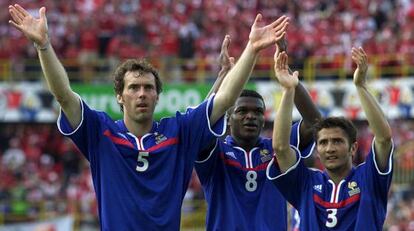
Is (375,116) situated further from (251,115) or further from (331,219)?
(251,115)

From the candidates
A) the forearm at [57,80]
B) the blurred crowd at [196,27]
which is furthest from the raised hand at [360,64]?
the blurred crowd at [196,27]

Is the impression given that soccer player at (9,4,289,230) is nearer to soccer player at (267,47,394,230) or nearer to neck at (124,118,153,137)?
neck at (124,118,153,137)

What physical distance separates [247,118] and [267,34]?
38.8 inches

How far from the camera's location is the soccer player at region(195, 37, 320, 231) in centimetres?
824

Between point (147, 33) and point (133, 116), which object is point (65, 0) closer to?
point (147, 33)

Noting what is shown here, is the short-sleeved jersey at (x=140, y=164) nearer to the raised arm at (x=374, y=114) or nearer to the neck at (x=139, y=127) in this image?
the neck at (x=139, y=127)

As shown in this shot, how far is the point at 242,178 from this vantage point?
830 centimetres

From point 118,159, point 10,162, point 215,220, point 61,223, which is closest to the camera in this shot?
point 118,159

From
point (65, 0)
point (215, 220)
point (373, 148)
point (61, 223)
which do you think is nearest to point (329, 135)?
point (373, 148)

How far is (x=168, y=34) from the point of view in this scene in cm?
2598

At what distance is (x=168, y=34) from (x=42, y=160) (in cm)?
397

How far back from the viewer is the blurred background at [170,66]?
23.4m

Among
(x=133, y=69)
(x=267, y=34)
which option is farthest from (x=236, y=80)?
(x=133, y=69)

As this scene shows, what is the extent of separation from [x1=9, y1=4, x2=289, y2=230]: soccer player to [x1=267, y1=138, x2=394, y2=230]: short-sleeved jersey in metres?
0.72
